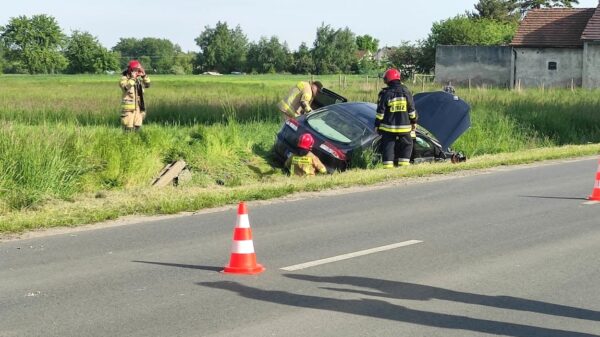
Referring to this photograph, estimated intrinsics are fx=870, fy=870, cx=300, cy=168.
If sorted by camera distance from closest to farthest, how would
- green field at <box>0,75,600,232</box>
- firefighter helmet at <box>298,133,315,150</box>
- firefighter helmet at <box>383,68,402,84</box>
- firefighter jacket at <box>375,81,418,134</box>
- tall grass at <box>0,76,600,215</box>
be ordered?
green field at <box>0,75,600,232</box>
tall grass at <box>0,76,600,215</box>
firefighter helmet at <box>298,133,315,150</box>
firefighter jacket at <box>375,81,418,134</box>
firefighter helmet at <box>383,68,402,84</box>

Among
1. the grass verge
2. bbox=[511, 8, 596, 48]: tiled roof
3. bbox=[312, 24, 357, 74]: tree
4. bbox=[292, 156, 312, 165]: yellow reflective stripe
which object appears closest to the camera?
the grass verge

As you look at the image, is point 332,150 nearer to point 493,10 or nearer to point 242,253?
point 242,253

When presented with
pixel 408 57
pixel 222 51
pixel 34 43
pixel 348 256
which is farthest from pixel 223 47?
pixel 348 256

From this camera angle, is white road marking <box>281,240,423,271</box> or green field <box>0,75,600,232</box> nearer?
white road marking <box>281,240,423,271</box>

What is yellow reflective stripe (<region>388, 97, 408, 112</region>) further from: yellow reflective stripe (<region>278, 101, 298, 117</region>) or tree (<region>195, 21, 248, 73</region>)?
tree (<region>195, 21, 248, 73</region>)

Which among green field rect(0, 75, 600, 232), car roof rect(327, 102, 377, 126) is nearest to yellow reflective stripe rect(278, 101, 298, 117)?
green field rect(0, 75, 600, 232)

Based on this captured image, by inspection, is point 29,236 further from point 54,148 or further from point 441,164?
point 441,164

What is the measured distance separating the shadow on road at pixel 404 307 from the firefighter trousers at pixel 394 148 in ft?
28.4

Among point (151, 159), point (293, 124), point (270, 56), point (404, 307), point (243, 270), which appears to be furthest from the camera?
point (270, 56)

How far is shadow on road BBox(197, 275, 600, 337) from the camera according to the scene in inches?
246

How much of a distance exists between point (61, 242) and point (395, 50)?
227 feet

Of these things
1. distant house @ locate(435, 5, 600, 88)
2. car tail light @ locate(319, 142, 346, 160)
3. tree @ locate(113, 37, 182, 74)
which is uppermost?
tree @ locate(113, 37, 182, 74)

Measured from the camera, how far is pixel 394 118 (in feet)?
52.2

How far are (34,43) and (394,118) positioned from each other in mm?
113827
